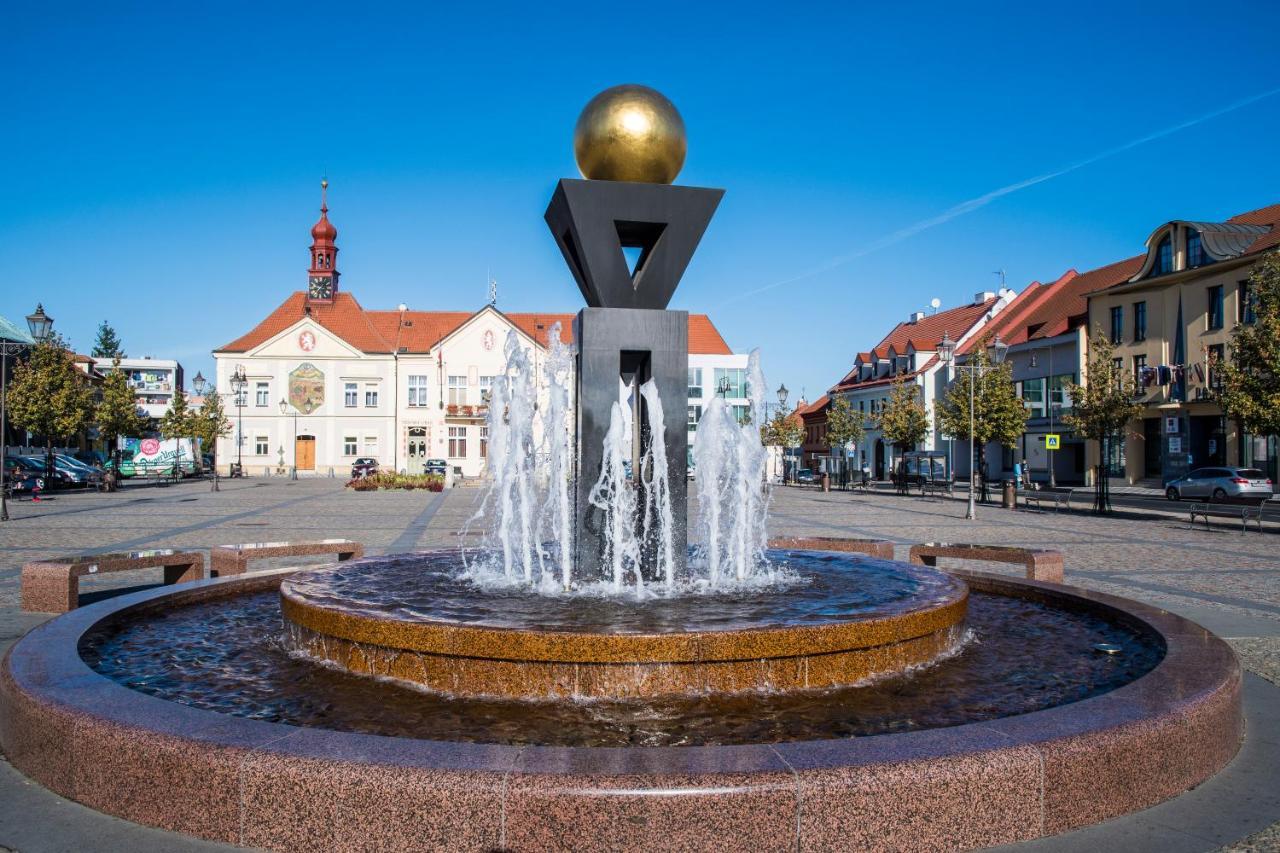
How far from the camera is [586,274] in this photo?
847cm

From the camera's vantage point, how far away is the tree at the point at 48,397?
130ft

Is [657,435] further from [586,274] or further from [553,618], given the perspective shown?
[553,618]

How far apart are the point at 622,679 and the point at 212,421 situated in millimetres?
61270

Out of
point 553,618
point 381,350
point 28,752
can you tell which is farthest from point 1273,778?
point 381,350

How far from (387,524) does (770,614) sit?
17.2m

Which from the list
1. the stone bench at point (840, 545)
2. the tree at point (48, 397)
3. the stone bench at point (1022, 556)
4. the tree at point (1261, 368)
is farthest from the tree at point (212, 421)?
the stone bench at point (1022, 556)

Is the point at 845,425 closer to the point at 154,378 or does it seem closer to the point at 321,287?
the point at 321,287

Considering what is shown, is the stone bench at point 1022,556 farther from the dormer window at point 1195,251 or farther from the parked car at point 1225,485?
the dormer window at point 1195,251

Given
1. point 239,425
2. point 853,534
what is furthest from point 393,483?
point 853,534

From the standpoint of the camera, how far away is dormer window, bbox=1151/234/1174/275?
135 ft

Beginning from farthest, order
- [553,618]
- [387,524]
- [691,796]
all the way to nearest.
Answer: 1. [387,524]
2. [553,618]
3. [691,796]

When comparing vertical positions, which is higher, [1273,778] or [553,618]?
[553,618]

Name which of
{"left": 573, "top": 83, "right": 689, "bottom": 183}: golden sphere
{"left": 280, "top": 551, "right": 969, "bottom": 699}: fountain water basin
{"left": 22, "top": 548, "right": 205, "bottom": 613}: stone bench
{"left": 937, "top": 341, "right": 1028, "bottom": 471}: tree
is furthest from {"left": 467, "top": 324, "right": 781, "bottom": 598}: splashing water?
{"left": 937, "top": 341, "right": 1028, "bottom": 471}: tree

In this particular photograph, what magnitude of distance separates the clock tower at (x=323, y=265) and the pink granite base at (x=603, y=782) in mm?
71139
